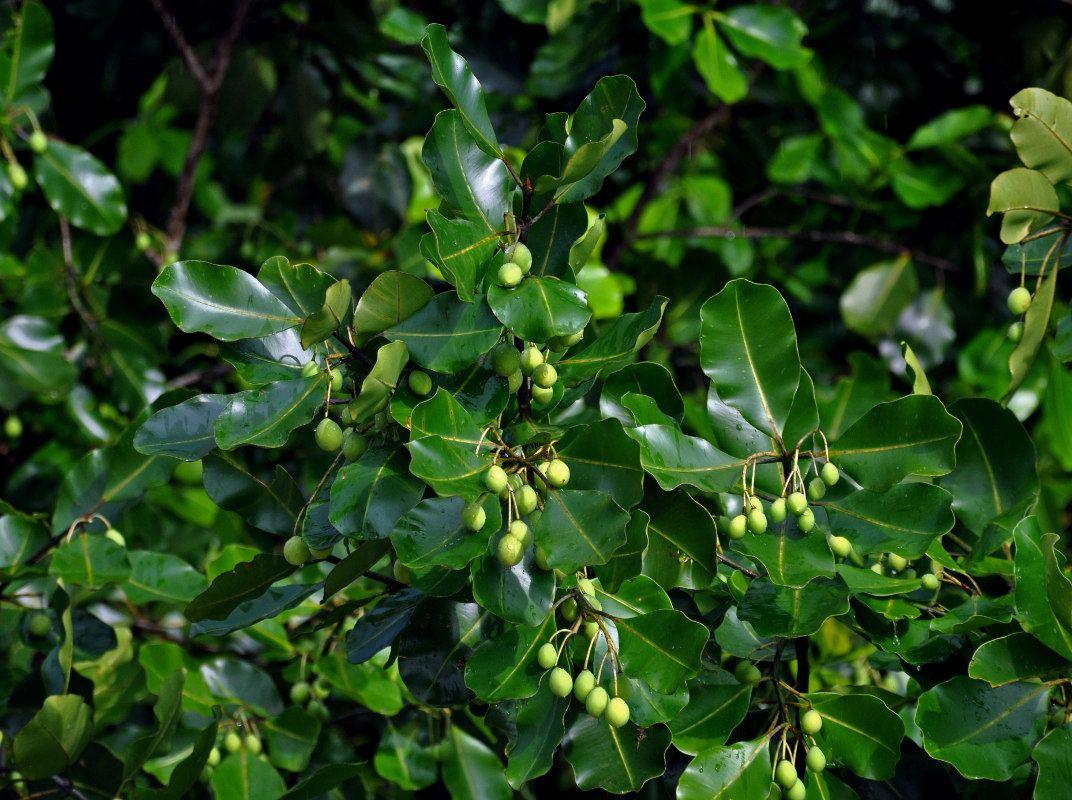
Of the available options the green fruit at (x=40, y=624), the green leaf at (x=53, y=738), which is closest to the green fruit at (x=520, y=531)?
the green leaf at (x=53, y=738)

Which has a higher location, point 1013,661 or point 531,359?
point 531,359

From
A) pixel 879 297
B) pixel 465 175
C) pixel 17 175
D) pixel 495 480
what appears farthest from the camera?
pixel 879 297

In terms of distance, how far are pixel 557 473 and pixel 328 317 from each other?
21cm

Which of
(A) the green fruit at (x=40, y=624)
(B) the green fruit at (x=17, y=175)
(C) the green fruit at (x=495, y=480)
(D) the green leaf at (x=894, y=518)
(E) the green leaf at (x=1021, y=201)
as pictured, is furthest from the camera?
(B) the green fruit at (x=17, y=175)

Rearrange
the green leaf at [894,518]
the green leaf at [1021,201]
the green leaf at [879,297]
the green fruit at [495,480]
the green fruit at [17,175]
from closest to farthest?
the green fruit at [495,480] < the green leaf at [894,518] < the green leaf at [1021,201] < the green fruit at [17,175] < the green leaf at [879,297]

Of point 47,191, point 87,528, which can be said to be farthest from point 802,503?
point 47,191

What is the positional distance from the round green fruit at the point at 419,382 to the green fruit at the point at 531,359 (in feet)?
0.27

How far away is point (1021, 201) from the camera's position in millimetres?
905

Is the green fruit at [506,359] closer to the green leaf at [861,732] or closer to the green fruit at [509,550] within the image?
the green fruit at [509,550]

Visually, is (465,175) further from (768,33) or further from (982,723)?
(768,33)

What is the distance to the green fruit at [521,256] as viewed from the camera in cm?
76

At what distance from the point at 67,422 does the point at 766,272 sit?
1.59 meters

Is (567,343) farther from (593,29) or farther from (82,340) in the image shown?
(82,340)

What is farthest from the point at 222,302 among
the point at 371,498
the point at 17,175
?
the point at 17,175
